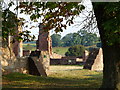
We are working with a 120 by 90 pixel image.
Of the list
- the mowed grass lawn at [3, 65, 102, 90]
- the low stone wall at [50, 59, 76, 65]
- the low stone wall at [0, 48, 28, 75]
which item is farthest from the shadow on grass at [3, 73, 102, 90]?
the low stone wall at [50, 59, 76, 65]

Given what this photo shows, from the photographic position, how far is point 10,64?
1371cm

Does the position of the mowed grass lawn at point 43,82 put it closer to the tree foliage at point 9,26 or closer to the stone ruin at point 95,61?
the tree foliage at point 9,26

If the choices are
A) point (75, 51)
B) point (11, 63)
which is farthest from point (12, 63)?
point (75, 51)

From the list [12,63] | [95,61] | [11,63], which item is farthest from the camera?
[95,61]

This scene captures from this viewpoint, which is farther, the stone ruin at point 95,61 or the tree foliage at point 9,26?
the stone ruin at point 95,61

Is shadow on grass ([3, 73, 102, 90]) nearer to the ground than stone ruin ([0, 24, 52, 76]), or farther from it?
nearer to the ground

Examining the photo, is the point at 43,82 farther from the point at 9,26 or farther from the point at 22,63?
the point at 22,63

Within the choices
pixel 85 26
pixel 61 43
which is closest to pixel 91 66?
pixel 85 26

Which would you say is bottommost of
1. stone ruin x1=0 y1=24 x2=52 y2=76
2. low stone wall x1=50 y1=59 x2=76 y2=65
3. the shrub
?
low stone wall x1=50 y1=59 x2=76 y2=65

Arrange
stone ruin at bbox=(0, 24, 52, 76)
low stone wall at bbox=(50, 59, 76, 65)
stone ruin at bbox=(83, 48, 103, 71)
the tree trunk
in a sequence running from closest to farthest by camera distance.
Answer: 1. the tree trunk
2. stone ruin at bbox=(0, 24, 52, 76)
3. stone ruin at bbox=(83, 48, 103, 71)
4. low stone wall at bbox=(50, 59, 76, 65)

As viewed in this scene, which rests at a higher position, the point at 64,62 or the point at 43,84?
the point at 43,84

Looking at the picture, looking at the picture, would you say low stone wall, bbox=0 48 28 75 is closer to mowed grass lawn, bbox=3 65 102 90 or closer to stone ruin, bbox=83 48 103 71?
mowed grass lawn, bbox=3 65 102 90

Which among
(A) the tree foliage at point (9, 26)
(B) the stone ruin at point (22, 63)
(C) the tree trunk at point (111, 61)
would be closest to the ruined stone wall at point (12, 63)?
(B) the stone ruin at point (22, 63)

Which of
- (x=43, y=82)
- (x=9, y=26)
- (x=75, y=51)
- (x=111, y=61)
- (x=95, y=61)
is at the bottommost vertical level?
(x=75, y=51)
